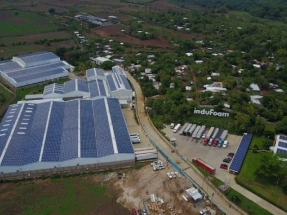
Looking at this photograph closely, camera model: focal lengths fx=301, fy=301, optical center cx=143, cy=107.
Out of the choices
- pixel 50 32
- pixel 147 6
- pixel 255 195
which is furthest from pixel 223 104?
pixel 147 6

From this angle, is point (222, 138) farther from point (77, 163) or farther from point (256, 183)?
point (77, 163)

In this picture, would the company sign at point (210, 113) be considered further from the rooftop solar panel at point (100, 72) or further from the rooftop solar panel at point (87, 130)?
the rooftop solar panel at point (100, 72)

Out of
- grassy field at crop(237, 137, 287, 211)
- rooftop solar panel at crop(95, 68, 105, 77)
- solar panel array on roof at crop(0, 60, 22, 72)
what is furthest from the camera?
solar panel array on roof at crop(0, 60, 22, 72)

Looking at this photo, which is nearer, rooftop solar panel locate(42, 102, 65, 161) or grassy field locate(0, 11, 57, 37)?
rooftop solar panel locate(42, 102, 65, 161)

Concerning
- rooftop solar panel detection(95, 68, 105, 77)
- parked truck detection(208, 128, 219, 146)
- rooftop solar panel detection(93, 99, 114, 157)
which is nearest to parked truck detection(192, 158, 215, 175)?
parked truck detection(208, 128, 219, 146)

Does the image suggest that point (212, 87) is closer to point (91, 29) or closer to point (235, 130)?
point (235, 130)

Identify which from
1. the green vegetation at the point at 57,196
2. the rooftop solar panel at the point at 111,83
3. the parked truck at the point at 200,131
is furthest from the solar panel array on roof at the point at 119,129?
the parked truck at the point at 200,131

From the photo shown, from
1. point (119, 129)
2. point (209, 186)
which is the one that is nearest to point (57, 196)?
point (119, 129)

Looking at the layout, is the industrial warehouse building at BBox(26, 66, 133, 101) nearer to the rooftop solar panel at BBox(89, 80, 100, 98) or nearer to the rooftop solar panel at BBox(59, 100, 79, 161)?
the rooftop solar panel at BBox(89, 80, 100, 98)
